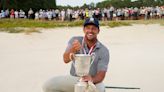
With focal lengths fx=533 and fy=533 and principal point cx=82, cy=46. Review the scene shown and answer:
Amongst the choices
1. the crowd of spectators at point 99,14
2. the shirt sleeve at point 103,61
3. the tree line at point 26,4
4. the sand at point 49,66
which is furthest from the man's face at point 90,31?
the tree line at point 26,4

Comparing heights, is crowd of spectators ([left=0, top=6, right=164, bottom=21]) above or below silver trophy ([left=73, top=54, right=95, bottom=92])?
below

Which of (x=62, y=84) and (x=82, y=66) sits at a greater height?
(x=82, y=66)

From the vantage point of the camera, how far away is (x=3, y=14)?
32.8m

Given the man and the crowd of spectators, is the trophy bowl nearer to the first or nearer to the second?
the man

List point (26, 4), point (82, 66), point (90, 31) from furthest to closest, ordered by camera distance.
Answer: point (26, 4), point (90, 31), point (82, 66)

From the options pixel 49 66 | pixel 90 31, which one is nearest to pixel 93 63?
pixel 90 31

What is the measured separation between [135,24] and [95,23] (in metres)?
23.8

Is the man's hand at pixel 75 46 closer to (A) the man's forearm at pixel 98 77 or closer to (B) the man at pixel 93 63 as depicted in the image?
(B) the man at pixel 93 63

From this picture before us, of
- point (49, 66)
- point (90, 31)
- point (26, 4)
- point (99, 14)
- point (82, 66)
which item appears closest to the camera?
point (82, 66)

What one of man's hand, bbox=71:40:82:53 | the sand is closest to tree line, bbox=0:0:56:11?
the sand

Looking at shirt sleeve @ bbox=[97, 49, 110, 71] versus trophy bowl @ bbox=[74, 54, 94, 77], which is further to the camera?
shirt sleeve @ bbox=[97, 49, 110, 71]

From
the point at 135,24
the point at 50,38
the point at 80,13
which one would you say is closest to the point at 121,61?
the point at 50,38

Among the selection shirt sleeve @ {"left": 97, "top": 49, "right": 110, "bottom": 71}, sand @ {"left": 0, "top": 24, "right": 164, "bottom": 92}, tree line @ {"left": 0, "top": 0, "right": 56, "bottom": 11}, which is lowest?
sand @ {"left": 0, "top": 24, "right": 164, "bottom": 92}

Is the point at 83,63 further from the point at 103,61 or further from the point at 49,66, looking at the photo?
the point at 49,66
